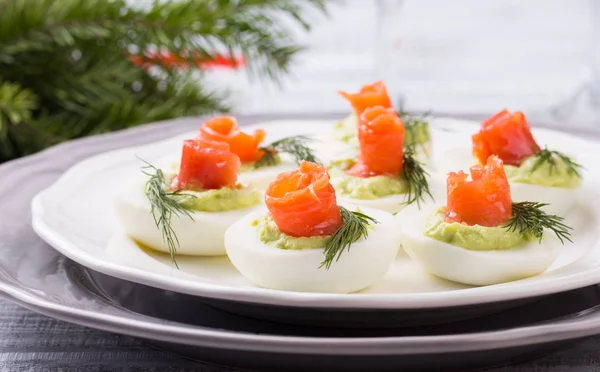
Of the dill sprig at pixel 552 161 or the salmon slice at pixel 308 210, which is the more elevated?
the salmon slice at pixel 308 210

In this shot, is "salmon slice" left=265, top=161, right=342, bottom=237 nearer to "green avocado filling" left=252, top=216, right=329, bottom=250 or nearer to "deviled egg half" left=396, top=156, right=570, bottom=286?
"green avocado filling" left=252, top=216, right=329, bottom=250

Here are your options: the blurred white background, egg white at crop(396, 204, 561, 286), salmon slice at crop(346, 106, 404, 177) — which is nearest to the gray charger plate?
egg white at crop(396, 204, 561, 286)

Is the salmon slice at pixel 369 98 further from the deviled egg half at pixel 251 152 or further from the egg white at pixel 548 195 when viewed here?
the egg white at pixel 548 195

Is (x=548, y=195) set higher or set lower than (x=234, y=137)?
lower

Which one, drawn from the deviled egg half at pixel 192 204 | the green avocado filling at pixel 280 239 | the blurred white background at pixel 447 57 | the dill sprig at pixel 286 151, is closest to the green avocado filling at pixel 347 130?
the dill sprig at pixel 286 151

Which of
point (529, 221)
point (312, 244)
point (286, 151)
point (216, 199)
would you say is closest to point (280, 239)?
point (312, 244)

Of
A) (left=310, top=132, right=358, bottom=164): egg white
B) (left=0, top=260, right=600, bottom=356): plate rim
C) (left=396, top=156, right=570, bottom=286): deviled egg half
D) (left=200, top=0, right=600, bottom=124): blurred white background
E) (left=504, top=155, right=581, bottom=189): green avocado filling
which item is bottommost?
(left=200, top=0, right=600, bottom=124): blurred white background

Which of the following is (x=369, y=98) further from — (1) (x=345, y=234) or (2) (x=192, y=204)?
(1) (x=345, y=234)
